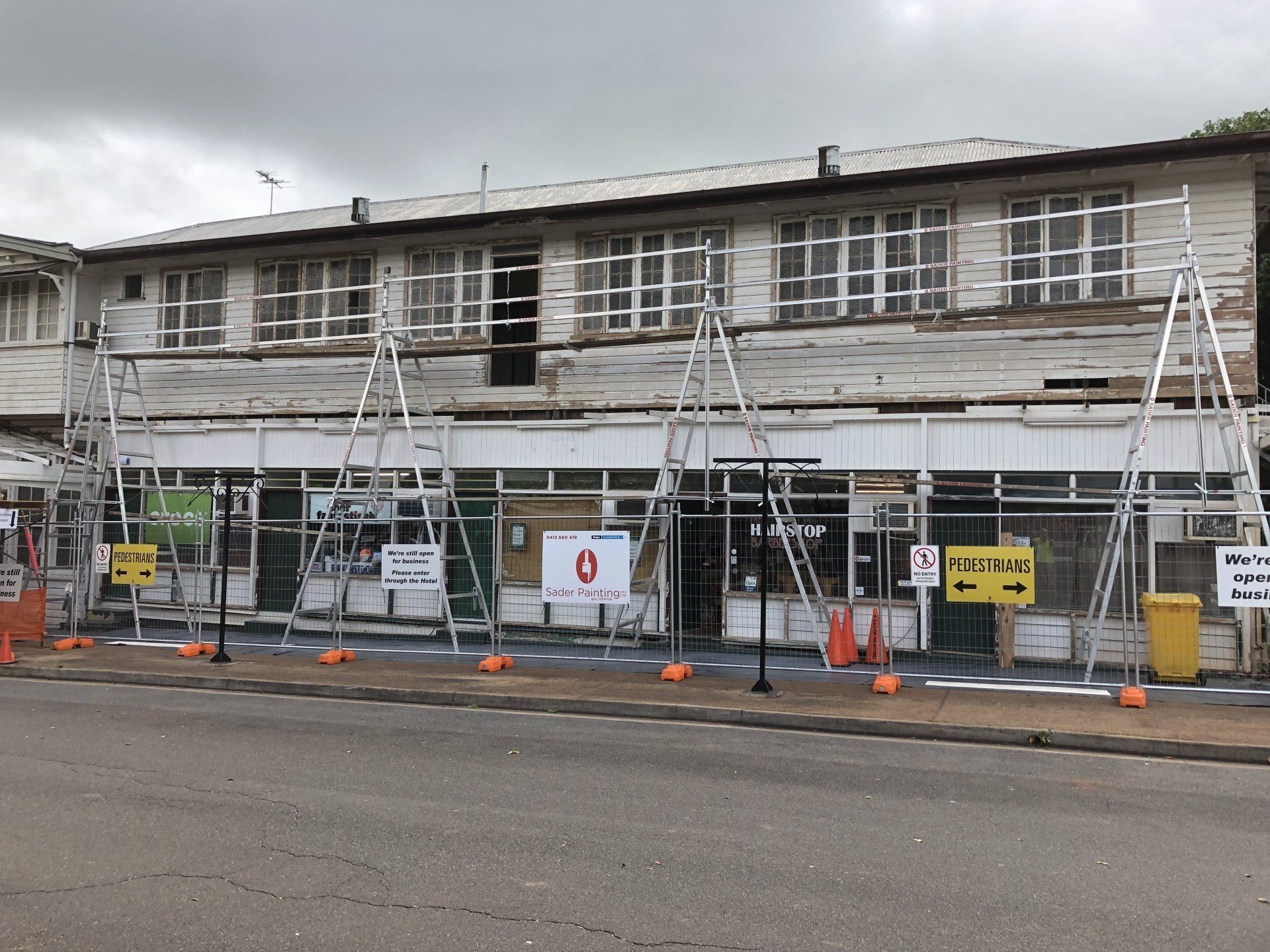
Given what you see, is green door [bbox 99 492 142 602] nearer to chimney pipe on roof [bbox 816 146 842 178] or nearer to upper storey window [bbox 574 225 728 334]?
upper storey window [bbox 574 225 728 334]

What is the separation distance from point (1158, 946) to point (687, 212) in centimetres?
1287

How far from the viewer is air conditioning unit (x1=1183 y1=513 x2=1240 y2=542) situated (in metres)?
12.3

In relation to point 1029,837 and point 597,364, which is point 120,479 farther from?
point 1029,837

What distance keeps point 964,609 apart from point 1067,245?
17.3 feet

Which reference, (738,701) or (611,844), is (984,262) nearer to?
(738,701)

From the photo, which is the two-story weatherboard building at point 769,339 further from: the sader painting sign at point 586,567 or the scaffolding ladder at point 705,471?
the sader painting sign at point 586,567

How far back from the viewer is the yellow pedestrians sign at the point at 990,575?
1068 centimetres

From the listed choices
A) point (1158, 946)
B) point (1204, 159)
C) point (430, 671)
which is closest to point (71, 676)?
point (430, 671)

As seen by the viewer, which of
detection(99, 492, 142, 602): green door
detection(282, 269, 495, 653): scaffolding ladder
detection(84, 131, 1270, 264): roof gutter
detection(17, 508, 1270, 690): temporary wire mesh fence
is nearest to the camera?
detection(17, 508, 1270, 690): temporary wire mesh fence

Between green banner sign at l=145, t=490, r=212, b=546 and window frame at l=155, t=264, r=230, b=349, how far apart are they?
288 centimetres

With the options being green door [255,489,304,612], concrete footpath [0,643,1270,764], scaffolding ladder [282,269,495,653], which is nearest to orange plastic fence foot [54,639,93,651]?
concrete footpath [0,643,1270,764]

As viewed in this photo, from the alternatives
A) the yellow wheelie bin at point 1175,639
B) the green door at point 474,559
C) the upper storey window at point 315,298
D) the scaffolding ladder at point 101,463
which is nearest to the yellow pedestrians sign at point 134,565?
the scaffolding ladder at point 101,463

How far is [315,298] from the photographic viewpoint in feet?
59.5

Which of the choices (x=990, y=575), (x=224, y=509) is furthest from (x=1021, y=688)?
(x=224, y=509)
